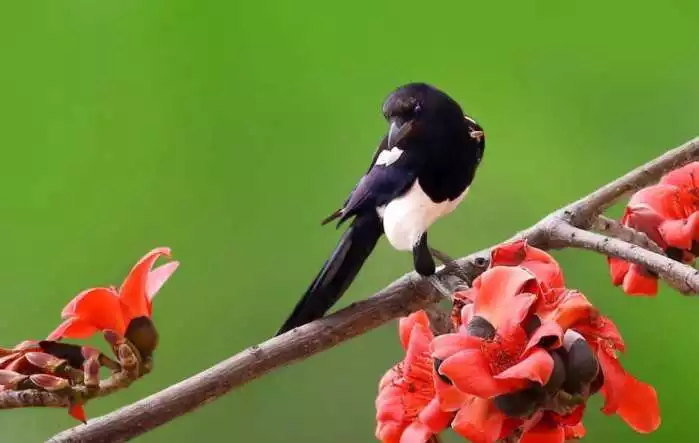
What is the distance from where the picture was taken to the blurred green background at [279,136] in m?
1.19

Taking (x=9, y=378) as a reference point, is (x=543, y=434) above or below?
below

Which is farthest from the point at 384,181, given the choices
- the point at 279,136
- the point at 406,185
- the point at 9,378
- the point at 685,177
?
the point at 279,136

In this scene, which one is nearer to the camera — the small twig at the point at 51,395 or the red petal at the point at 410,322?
the small twig at the point at 51,395

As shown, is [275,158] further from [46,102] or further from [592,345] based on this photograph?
[592,345]

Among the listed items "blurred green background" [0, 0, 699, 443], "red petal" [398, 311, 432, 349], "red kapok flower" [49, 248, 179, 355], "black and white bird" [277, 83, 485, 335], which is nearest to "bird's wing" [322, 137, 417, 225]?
"black and white bird" [277, 83, 485, 335]

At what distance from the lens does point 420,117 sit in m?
0.63

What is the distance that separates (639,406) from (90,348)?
12.4 inches

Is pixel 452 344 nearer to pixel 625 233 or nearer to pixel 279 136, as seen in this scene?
pixel 625 233

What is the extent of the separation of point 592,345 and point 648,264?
0.07 m

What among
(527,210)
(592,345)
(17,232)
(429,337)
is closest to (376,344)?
(527,210)

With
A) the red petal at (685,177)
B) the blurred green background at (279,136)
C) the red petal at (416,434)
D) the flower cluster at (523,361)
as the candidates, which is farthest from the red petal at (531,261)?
the blurred green background at (279,136)

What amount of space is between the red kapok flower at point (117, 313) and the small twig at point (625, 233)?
326 mm

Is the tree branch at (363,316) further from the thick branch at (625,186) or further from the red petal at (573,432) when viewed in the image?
the red petal at (573,432)

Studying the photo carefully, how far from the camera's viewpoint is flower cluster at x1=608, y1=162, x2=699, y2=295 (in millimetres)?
577
